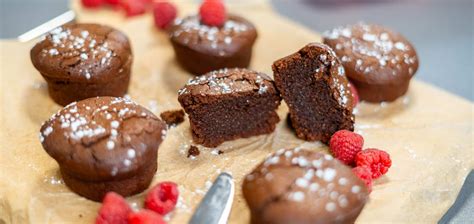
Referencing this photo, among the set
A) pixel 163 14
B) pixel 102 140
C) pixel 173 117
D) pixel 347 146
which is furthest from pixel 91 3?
pixel 347 146

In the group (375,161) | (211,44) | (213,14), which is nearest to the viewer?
(375,161)

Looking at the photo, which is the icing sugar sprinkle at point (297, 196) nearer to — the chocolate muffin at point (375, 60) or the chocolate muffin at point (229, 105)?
the chocolate muffin at point (229, 105)

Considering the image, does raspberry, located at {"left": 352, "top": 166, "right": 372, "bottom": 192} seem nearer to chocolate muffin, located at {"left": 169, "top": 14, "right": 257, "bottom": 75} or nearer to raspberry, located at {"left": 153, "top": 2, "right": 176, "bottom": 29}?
chocolate muffin, located at {"left": 169, "top": 14, "right": 257, "bottom": 75}

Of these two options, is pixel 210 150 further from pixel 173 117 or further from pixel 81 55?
pixel 81 55

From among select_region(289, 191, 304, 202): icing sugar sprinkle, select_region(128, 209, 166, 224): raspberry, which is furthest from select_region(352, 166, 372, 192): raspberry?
select_region(128, 209, 166, 224): raspberry

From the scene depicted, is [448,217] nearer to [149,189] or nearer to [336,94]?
[336,94]

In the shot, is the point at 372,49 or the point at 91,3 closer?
the point at 372,49
